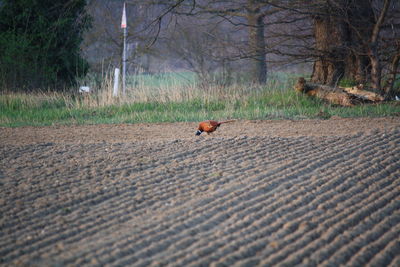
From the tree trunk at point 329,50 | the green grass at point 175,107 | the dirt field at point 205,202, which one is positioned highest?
the tree trunk at point 329,50

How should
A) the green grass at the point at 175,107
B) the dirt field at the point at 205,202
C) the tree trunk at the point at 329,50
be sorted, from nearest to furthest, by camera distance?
the dirt field at the point at 205,202, the green grass at the point at 175,107, the tree trunk at the point at 329,50

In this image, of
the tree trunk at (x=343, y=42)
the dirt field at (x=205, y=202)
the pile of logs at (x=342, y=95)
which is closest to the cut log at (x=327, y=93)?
the pile of logs at (x=342, y=95)

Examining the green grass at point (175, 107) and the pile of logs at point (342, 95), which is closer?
the green grass at point (175, 107)

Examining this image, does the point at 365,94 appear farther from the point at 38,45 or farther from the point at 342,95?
the point at 38,45

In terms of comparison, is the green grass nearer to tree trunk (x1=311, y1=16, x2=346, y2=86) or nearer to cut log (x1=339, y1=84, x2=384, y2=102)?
cut log (x1=339, y1=84, x2=384, y2=102)

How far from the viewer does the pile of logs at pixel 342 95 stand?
1045cm

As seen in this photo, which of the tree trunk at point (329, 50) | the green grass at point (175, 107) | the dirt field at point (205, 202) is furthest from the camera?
the tree trunk at point (329, 50)

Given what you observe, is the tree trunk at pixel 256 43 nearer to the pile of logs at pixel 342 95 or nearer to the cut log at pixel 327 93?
the cut log at pixel 327 93

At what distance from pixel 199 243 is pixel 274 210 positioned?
853mm

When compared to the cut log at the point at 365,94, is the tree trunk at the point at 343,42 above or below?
above

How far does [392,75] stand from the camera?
37.3ft

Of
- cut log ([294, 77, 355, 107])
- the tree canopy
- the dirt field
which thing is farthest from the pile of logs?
the tree canopy

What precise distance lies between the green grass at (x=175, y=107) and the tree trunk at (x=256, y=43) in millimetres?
1075

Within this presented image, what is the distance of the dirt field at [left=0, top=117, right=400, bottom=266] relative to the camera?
10.8 feet
